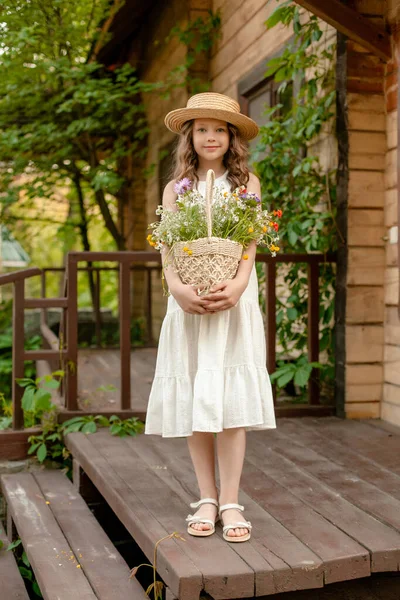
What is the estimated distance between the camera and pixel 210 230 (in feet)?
7.94

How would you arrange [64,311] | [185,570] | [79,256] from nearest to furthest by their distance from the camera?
[185,570], [79,256], [64,311]

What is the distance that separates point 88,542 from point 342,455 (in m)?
1.30

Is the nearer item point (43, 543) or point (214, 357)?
point (214, 357)

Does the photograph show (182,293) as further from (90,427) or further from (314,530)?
(90,427)

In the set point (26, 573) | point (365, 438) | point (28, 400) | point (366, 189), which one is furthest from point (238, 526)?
point (366, 189)

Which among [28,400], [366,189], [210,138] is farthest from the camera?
[366,189]

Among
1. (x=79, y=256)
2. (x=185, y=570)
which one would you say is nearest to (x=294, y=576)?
(x=185, y=570)

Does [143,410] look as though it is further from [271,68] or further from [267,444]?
[271,68]

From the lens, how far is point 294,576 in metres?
2.24

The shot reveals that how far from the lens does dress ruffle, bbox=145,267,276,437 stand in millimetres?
2512

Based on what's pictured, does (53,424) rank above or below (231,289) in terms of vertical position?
below

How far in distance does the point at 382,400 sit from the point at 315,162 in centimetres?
163

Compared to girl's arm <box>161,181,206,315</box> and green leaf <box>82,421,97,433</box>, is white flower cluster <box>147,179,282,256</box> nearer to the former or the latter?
girl's arm <box>161,181,206,315</box>

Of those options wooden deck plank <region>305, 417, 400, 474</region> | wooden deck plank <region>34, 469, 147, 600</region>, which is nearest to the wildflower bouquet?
wooden deck plank <region>34, 469, 147, 600</region>
